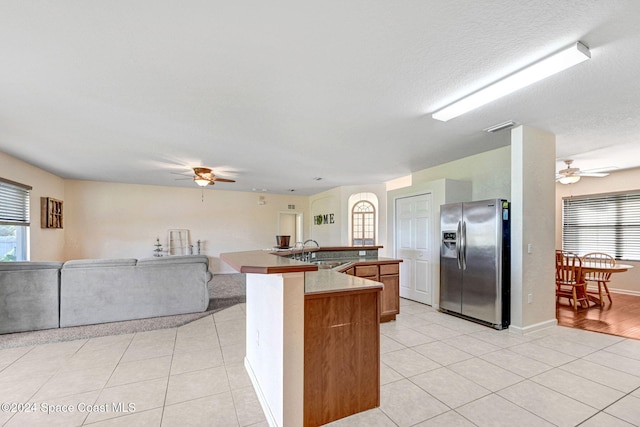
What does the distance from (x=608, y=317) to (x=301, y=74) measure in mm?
5472

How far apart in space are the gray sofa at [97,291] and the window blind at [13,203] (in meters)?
1.62

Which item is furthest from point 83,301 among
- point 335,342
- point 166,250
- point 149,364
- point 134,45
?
point 166,250

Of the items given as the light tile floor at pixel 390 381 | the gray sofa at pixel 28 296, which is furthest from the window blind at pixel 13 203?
the light tile floor at pixel 390 381

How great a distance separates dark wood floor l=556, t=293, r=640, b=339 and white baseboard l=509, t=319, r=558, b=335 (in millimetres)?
313

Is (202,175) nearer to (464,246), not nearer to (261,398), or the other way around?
(261,398)

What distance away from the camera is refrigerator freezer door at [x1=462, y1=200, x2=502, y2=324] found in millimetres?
3479

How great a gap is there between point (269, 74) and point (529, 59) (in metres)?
1.94

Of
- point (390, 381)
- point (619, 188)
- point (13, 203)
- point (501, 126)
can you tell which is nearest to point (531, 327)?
point (390, 381)

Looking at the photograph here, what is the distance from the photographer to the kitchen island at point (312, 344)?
64.3 inches

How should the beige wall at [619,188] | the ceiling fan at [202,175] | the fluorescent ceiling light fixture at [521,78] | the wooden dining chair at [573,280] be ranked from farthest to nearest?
the beige wall at [619,188] < the ceiling fan at [202,175] < the wooden dining chair at [573,280] < the fluorescent ceiling light fixture at [521,78]

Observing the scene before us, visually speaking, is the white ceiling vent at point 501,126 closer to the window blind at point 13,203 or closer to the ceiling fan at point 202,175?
the ceiling fan at point 202,175

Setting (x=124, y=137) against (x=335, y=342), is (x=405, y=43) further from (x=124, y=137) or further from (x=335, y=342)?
(x=124, y=137)

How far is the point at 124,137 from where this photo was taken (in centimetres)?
367

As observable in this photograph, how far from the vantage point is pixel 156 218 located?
764cm
